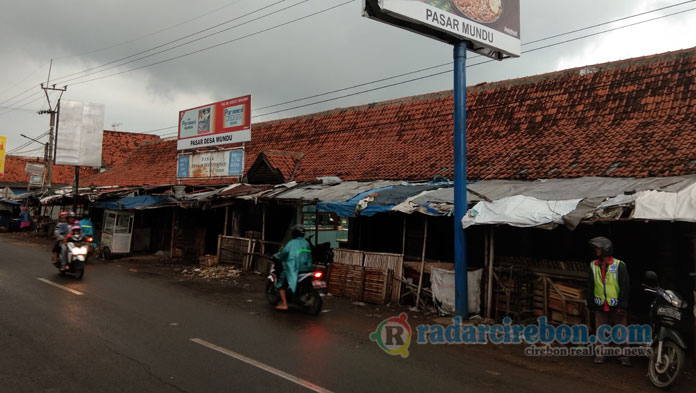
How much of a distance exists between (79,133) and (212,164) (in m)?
9.25

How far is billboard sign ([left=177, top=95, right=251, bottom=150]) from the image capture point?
61.6ft

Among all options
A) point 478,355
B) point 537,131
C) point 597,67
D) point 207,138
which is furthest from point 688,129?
point 207,138

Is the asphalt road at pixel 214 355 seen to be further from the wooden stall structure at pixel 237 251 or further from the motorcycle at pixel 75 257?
the wooden stall structure at pixel 237 251

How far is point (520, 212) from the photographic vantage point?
26.8 feet

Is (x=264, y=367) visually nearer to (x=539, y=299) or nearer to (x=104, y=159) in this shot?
(x=539, y=299)

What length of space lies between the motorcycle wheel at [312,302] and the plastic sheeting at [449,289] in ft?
8.29

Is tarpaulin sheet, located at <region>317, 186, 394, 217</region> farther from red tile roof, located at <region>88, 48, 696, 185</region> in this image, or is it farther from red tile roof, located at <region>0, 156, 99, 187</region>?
red tile roof, located at <region>0, 156, 99, 187</region>

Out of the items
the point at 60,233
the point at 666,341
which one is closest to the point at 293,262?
the point at 666,341

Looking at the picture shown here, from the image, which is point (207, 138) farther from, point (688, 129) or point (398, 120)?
point (688, 129)

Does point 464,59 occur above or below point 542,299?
above

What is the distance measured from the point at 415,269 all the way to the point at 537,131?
5663 mm

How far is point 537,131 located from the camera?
12867 millimetres

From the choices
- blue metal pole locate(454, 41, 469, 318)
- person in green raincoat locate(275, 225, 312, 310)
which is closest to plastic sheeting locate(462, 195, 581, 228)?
blue metal pole locate(454, 41, 469, 318)

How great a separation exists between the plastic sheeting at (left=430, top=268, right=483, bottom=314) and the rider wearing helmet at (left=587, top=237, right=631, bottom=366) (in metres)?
2.82
